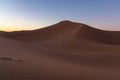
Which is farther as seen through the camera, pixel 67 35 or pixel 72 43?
pixel 67 35

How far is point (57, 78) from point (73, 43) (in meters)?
21.8

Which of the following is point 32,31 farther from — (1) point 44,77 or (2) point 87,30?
(1) point 44,77

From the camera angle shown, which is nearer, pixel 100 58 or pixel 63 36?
pixel 100 58

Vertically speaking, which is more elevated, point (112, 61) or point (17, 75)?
point (17, 75)

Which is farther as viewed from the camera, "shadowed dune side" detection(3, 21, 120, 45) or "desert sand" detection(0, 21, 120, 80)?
"shadowed dune side" detection(3, 21, 120, 45)

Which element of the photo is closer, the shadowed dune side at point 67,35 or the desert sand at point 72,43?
the desert sand at point 72,43

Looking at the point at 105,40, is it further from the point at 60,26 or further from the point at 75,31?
the point at 60,26

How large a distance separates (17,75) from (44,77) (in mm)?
825

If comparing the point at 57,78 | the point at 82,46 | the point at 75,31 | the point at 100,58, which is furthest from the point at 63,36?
the point at 57,78

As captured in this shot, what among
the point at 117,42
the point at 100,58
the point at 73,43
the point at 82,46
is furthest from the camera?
the point at 117,42

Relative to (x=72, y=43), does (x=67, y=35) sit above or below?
above

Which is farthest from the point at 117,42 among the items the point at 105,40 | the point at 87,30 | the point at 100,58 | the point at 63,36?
the point at 100,58

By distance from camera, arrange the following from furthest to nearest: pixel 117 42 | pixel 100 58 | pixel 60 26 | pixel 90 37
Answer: pixel 60 26 → pixel 117 42 → pixel 90 37 → pixel 100 58

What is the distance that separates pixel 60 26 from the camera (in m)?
40.7
